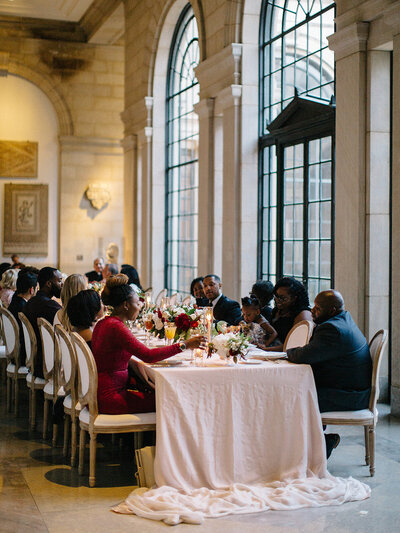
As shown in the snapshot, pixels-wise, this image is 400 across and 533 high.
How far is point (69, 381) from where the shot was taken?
5.53m

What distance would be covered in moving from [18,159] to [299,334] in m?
14.0

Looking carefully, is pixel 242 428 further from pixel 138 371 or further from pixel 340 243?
pixel 340 243

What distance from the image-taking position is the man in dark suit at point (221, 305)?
26.5 ft

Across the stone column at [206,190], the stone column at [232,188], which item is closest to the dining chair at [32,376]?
the stone column at [232,188]

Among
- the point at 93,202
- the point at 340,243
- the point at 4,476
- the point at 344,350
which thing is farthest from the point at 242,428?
the point at 93,202

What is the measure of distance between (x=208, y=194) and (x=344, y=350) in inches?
264

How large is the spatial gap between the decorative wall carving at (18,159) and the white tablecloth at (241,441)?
1441 centimetres

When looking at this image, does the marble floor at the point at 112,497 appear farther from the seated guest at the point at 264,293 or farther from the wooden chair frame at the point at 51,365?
the seated guest at the point at 264,293

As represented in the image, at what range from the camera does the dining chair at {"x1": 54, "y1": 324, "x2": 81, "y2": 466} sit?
5402 mm

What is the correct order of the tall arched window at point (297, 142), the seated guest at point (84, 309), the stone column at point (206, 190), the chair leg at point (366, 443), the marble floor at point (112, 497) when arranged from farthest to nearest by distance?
the stone column at point (206, 190) < the tall arched window at point (297, 142) < the seated guest at point (84, 309) < the chair leg at point (366, 443) < the marble floor at point (112, 497)

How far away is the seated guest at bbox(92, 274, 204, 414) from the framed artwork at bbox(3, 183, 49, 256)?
13847mm

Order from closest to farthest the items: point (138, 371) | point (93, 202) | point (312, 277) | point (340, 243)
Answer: point (138, 371) → point (340, 243) → point (312, 277) → point (93, 202)

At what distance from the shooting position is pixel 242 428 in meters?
4.88

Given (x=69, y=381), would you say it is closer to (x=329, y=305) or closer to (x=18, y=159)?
(x=329, y=305)
